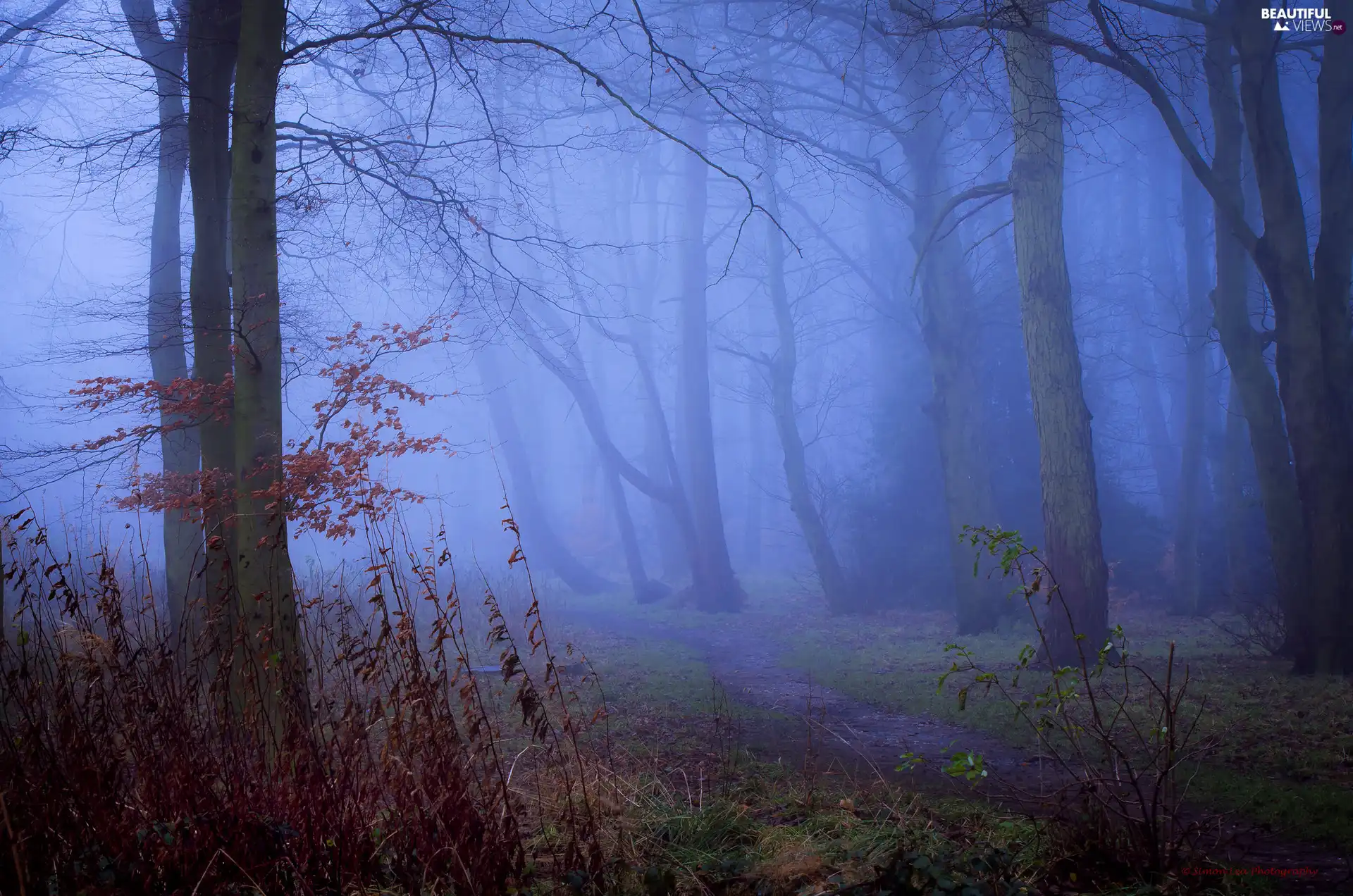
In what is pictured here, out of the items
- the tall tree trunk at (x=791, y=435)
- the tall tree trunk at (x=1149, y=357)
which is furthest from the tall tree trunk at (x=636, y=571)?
the tall tree trunk at (x=1149, y=357)

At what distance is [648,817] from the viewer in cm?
379

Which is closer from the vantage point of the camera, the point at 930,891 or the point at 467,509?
the point at 930,891

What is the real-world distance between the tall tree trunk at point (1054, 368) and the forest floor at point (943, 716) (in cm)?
97

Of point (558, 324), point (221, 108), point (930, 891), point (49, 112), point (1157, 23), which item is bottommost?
point (930, 891)

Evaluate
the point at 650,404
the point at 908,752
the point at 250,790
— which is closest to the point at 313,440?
the point at 250,790

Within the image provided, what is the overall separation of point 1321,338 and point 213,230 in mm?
9995

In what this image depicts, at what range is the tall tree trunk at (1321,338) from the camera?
7.59 meters

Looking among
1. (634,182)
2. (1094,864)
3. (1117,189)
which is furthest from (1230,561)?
(1117,189)

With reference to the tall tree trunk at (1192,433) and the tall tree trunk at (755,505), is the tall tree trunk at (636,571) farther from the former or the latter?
the tall tree trunk at (1192,433)

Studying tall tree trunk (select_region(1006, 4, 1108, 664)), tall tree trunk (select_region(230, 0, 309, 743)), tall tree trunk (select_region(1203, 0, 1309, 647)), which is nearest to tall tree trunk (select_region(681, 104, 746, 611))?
tall tree trunk (select_region(1006, 4, 1108, 664))

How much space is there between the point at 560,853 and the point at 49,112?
20515mm

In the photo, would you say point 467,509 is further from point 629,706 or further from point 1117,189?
point 629,706

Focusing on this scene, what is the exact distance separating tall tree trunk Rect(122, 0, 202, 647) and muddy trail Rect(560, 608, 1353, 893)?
6.42 meters

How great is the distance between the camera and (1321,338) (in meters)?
7.69
